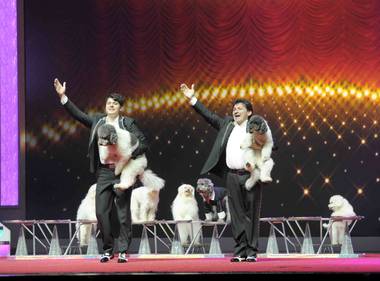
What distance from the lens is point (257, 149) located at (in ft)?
21.8

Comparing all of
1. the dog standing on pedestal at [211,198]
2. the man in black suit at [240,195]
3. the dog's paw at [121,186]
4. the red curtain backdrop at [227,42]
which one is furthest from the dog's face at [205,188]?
the dog's paw at [121,186]

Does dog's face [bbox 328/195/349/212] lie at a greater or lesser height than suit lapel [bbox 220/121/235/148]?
lesser

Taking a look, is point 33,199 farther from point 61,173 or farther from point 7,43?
point 7,43

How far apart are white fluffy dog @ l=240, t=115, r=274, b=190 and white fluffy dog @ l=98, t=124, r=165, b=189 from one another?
36.5 inches

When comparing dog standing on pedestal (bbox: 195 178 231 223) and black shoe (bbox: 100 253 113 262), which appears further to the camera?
dog standing on pedestal (bbox: 195 178 231 223)

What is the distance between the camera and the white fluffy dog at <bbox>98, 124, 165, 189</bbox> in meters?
6.54

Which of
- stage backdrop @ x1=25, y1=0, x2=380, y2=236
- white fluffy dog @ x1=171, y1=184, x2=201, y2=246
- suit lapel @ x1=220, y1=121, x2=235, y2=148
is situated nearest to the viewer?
suit lapel @ x1=220, y1=121, x2=235, y2=148

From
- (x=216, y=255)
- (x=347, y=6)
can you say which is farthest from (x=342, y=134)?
(x=216, y=255)

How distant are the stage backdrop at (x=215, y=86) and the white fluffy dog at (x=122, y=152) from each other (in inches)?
185

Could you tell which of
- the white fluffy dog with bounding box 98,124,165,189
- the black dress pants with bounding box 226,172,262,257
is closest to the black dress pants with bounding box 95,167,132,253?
the white fluffy dog with bounding box 98,124,165,189

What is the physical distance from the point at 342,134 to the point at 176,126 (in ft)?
7.91

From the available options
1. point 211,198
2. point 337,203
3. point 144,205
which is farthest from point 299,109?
point 144,205

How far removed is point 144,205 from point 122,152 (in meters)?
3.14

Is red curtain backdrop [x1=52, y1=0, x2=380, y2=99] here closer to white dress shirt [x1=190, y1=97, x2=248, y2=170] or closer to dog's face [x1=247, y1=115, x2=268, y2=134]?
white dress shirt [x1=190, y1=97, x2=248, y2=170]
